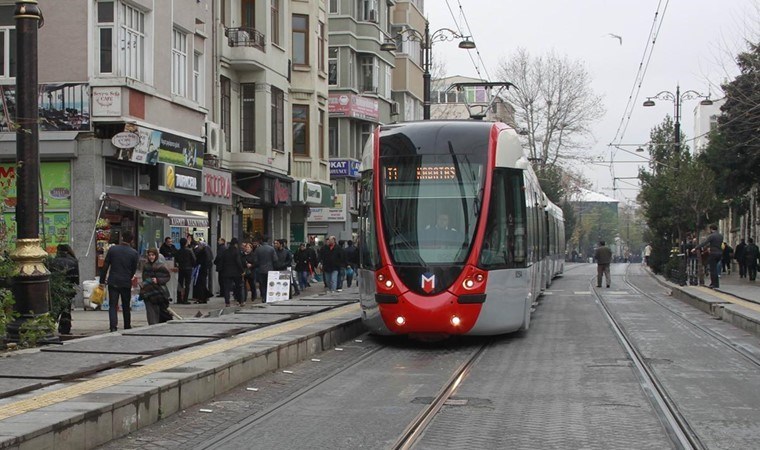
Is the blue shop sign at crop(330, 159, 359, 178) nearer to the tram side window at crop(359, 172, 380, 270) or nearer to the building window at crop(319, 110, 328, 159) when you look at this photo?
the building window at crop(319, 110, 328, 159)

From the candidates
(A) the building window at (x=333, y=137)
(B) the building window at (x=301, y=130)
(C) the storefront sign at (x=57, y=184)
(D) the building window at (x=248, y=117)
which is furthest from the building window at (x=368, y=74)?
(C) the storefront sign at (x=57, y=184)

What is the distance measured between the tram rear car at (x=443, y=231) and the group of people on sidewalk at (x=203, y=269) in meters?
3.50

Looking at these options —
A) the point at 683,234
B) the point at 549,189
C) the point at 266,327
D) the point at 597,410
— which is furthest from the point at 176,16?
the point at 549,189

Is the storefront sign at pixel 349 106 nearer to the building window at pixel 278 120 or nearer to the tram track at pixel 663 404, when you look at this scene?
the building window at pixel 278 120

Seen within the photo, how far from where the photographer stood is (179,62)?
84.5 feet

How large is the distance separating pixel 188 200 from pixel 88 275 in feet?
18.8

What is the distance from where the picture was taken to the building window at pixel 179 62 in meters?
25.2

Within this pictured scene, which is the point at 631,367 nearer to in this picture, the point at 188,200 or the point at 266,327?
the point at 266,327

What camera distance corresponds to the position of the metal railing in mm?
29906

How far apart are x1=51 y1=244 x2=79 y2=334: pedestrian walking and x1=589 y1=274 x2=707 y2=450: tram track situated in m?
7.87

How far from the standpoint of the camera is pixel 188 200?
27.0 meters

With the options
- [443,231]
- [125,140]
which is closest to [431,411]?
[443,231]

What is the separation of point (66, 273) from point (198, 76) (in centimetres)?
1356

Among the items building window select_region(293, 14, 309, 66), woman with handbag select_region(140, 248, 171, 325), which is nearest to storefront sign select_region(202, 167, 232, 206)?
building window select_region(293, 14, 309, 66)
